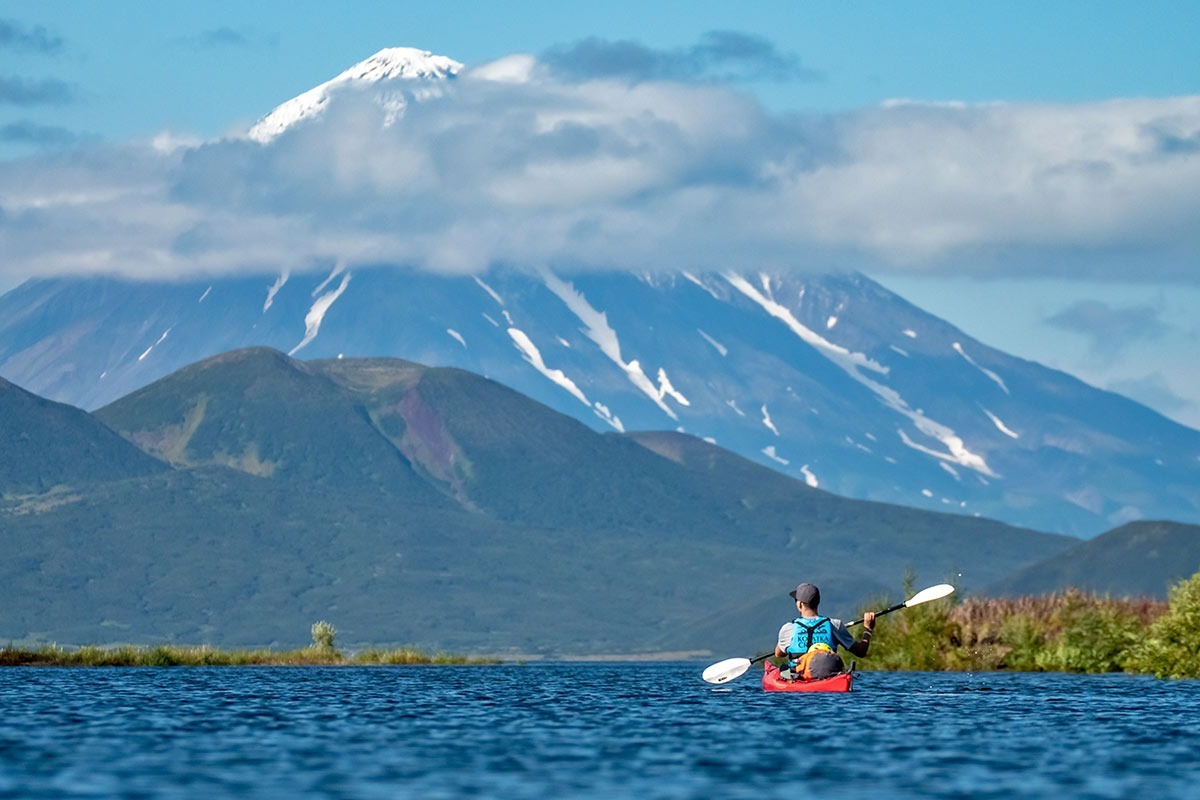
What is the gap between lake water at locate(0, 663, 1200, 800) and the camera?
3181 centimetres

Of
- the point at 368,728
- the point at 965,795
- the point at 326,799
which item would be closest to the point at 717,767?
the point at 965,795

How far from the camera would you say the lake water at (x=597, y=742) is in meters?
31.8

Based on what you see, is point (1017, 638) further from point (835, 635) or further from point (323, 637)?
point (323, 637)

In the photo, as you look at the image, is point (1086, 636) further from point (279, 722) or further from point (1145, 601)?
point (279, 722)

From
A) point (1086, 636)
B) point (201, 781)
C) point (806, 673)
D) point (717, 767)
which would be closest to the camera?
point (201, 781)

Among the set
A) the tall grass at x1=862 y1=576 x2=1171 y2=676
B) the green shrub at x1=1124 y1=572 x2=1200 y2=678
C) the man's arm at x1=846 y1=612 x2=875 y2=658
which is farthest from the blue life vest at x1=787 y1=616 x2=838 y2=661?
the tall grass at x1=862 y1=576 x2=1171 y2=676

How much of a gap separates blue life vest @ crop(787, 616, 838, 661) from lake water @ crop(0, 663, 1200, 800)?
4.09 ft

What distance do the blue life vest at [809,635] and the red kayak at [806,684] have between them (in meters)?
0.77

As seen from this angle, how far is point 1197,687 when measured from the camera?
6097 cm

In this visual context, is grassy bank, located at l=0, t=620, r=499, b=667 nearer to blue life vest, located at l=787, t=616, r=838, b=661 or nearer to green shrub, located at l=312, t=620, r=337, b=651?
green shrub, located at l=312, t=620, r=337, b=651

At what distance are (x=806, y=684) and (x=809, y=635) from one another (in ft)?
6.34

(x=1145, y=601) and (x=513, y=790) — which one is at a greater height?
(x=1145, y=601)

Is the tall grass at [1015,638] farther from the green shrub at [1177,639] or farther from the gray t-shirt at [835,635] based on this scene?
the gray t-shirt at [835,635]

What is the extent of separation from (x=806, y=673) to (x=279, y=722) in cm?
1449
